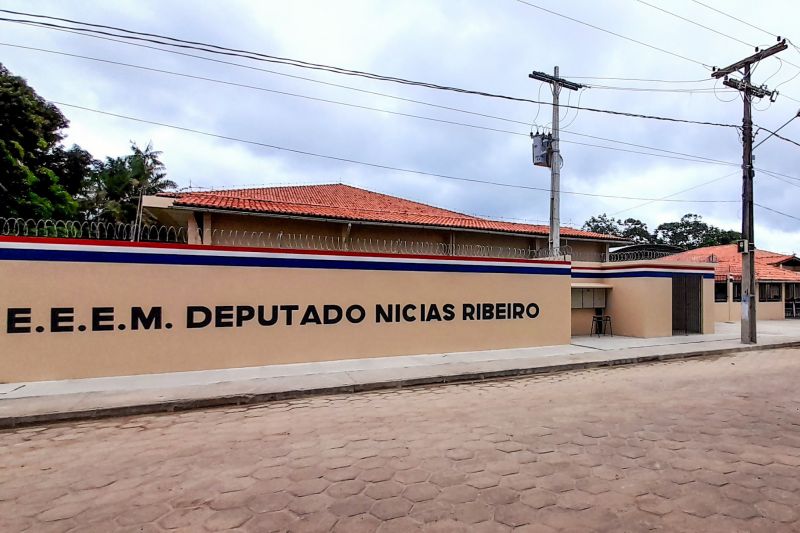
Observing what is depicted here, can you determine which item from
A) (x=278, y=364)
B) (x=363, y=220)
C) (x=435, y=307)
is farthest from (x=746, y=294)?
(x=278, y=364)

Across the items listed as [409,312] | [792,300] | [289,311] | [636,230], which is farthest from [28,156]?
[636,230]

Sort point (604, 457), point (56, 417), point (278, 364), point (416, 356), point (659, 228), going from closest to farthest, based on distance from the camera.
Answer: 1. point (604, 457)
2. point (56, 417)
3. point (278, 364)
4. point (416, 356)
5. point (659, 228)

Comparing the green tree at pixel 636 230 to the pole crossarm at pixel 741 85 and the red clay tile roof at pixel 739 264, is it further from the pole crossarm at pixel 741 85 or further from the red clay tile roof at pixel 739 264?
the pole crossarm at pixel 741 85

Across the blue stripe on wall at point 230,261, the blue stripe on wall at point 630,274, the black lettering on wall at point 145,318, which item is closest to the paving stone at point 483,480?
the blue stripe on wall at point 230,261

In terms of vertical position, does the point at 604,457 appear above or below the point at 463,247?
below

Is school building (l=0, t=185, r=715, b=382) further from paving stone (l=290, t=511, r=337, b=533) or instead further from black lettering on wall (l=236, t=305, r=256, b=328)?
paving stone (l=290, t=511, r=337, b=533)

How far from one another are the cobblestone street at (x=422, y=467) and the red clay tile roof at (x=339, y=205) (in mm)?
7531

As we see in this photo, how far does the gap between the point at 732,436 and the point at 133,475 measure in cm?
605

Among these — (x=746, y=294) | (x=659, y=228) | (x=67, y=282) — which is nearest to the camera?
(x=67, y=282)

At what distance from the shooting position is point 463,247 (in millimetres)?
15383

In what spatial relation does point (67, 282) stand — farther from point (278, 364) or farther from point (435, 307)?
point (435, 307)

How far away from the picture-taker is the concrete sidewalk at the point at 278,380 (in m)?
6.04

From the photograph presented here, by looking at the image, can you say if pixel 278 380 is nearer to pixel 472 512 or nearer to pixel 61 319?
pixel 61 319

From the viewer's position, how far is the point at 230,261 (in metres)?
8.67
